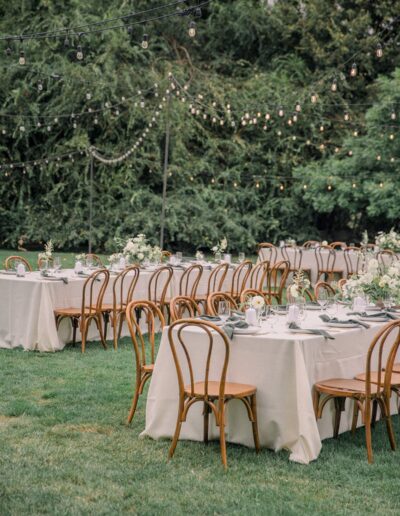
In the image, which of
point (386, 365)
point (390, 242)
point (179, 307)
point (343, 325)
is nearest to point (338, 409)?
point (386, 365)

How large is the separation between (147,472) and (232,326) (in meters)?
1.15

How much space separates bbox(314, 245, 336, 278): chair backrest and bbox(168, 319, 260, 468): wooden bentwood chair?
888 centimetres

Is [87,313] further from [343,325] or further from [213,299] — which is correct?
[343,325]

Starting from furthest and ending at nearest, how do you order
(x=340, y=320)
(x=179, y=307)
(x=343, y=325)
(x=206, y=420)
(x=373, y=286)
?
(x=179, y=307) < (x=373, y=286) < (x=340, y=320) < (x=343, y=325) < (x=206, y=420)

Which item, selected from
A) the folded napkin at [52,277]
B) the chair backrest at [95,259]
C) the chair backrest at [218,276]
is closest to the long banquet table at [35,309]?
the folded napkin at [52,277]

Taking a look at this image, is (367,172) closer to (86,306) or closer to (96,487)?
(86,306)

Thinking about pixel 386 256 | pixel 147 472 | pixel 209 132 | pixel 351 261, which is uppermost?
pixel 209 132

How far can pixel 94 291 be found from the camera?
9680 millimetres

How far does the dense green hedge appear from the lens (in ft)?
67.6

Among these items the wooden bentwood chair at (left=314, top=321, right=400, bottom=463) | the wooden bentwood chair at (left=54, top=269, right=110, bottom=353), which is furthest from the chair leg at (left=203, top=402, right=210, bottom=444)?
the wooden bentwood chair at (left=54, top=269, right=110, bottom=353)

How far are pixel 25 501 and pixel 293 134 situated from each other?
1871 cm

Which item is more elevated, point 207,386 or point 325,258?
point 325,258

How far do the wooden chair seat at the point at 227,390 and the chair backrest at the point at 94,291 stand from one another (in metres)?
3.65

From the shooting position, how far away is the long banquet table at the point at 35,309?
8.98 meters
